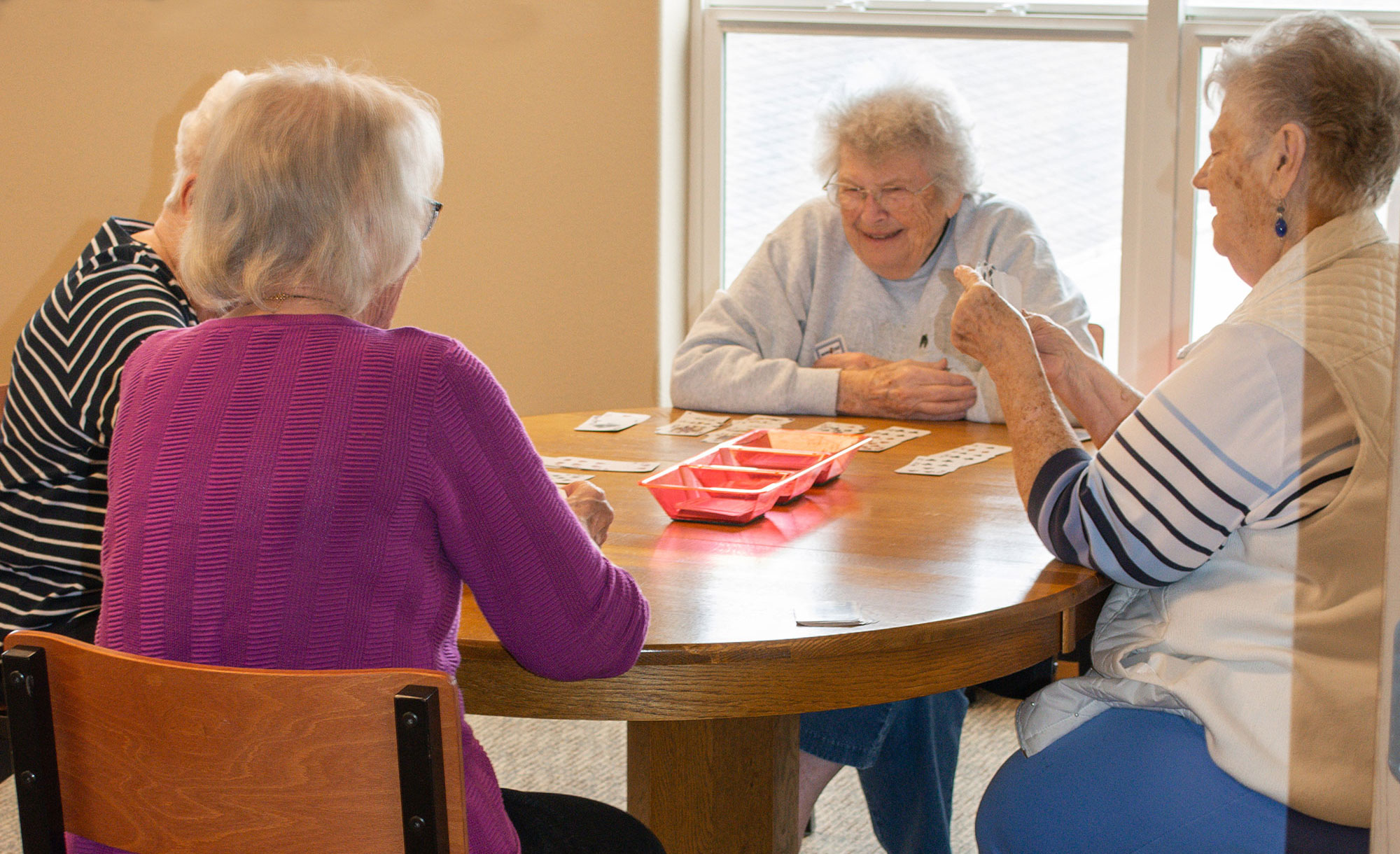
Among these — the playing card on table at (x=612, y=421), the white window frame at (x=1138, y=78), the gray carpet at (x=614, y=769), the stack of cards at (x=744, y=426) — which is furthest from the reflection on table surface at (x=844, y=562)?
the white window frame at (x=1138, y=78)

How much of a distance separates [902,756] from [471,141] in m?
2.15

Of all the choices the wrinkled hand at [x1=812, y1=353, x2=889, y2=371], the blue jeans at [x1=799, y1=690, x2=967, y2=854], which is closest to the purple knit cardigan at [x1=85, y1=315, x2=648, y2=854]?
the blue jeans at [x1=799, y1=690, x2=967, y2=854]

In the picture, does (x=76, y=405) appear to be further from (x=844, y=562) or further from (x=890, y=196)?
(x=890, y=196)

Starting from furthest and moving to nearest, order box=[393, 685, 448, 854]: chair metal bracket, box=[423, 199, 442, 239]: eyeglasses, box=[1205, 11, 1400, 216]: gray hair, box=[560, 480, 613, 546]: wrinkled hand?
box=[560, 480, 613, 546]: wrinkled hand → box=[1205, 11, 1400, 216]: gray hair → box=[423, 199, 442, 239]: eyeglasses → box=[393, 685, 448, 854]: chair metal bracket

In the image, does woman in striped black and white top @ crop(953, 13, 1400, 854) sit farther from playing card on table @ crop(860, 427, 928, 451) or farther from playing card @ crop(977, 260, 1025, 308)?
playing card @ crop(977, 260, 1025, 308)

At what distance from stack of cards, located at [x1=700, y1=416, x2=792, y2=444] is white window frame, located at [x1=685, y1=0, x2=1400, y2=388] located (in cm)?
132

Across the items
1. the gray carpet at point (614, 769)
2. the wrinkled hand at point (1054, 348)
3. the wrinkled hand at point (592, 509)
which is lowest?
the gray carpet at point (614, 769)

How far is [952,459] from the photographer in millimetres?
1983

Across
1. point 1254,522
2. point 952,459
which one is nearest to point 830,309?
point 952,459

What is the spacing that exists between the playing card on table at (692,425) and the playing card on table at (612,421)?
73mm

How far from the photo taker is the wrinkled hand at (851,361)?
2455 mm

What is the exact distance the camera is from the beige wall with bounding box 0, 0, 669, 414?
325cm

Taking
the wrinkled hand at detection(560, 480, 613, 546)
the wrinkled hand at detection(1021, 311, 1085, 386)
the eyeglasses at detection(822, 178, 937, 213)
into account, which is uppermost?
the eyeglasses at detection(822, 178, 937, 213)

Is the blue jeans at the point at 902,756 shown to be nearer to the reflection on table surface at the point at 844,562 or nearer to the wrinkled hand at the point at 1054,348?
the reflection on table surface at the point at 844,562
